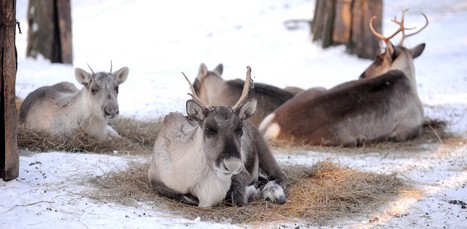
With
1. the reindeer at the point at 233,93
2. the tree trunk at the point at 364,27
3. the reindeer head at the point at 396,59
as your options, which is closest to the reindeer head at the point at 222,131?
the reindeer at the point at 233,93

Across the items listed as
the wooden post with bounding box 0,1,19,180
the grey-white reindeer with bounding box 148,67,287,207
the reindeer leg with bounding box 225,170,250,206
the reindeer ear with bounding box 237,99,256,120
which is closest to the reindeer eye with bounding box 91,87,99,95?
the grey-white reindeer with bounding box 148,67,287,207

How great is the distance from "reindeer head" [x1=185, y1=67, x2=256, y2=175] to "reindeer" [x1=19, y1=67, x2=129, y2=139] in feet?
8.93

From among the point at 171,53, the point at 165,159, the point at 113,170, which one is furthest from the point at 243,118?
the point at 171,53

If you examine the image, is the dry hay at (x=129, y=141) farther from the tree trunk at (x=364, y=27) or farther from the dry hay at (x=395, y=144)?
the tree trunk at (x=364, y=27)

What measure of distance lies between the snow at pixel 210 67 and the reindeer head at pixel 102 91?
74 cm

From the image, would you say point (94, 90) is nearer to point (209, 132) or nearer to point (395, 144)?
point (209, 132)

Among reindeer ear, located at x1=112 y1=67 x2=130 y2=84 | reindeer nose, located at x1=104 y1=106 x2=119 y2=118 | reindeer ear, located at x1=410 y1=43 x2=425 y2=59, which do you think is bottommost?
reindeer nose, located at x1=104 y1=106 x2=119 y2=118

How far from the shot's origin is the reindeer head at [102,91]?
27.2ft

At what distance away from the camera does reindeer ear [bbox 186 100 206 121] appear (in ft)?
18.9

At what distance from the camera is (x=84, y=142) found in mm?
8258

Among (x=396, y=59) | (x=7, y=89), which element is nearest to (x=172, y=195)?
(x=7, y=89)

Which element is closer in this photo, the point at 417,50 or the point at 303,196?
the point at 303,196

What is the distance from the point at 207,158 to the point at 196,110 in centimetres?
40

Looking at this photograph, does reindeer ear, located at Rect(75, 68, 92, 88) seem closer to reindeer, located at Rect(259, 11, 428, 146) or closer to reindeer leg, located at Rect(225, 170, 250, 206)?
reindeer, located at Rect(259, 11, 428, 146)
